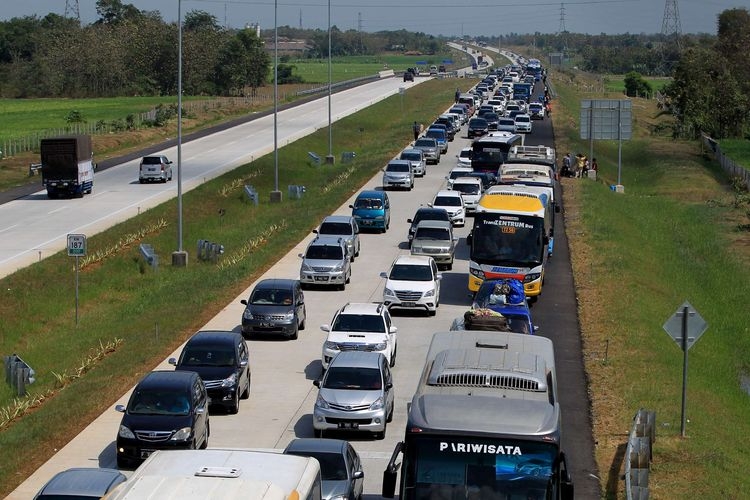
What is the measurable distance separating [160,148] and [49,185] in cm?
2639

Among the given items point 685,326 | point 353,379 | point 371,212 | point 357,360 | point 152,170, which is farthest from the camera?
point 152,170

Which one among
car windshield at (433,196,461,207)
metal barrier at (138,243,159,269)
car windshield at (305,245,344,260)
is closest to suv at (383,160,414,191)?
car windshield at (433,196,461,207)

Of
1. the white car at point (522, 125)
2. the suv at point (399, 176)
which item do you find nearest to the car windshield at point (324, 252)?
the suv at point (399, 176)

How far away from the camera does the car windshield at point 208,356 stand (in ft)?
91.0

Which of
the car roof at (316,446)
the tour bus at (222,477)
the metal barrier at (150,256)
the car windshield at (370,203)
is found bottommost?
the metal barrier at (150,256)

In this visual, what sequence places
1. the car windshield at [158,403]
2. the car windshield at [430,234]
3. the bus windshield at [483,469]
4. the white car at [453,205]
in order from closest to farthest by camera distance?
the bus windshield at [483,469]
the car windshield at [158,403]
the car windshield at [430,234]
the white car at [453,205]

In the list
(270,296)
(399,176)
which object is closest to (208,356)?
(270,296)

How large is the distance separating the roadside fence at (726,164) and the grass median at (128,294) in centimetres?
2312

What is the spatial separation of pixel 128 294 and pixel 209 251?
4.68 m

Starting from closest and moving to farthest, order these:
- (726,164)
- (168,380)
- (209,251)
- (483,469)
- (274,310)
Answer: (483,469) < (168,380) < (274,310) < (209,251) < (726,164)

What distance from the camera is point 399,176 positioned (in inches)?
2653

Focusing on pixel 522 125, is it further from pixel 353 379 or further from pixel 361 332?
pixel 353 379

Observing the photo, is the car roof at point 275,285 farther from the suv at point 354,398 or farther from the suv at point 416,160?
the suv at point 416,160

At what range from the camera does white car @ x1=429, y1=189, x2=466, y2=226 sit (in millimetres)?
55500
